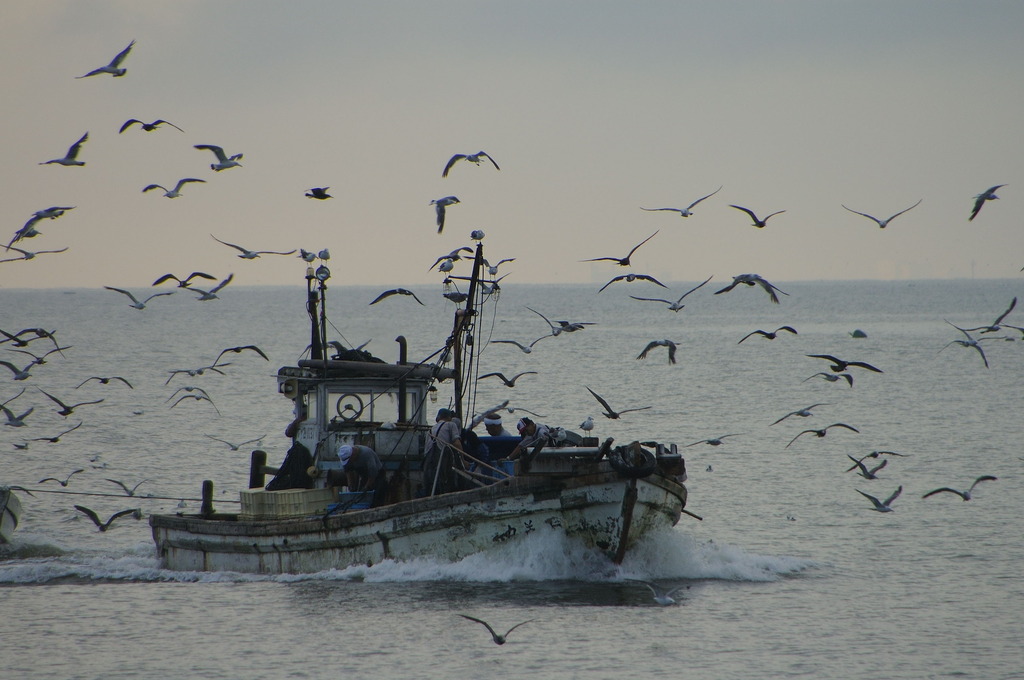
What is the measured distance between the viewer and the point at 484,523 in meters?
19.4

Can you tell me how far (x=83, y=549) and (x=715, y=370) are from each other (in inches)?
2249

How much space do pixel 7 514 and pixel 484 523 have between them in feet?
35.1

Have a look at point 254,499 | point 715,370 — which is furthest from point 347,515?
point 715,370

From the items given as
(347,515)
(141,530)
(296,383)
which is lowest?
(141,530)

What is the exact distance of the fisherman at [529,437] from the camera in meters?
19.4

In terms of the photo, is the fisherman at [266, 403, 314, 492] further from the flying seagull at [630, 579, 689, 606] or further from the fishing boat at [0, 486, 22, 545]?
the fishing boat at [0, 486, 22, 545]

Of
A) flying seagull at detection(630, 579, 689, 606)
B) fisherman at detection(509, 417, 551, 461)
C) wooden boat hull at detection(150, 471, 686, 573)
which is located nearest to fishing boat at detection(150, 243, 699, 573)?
wooden boat hull at detection(150, 471, 686, 573)

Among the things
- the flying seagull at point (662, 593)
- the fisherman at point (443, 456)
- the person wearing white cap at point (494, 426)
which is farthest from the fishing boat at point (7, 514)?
the flying seagull at point (662, 593)

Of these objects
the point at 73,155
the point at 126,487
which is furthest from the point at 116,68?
the point at 126,487

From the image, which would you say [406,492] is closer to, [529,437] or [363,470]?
[363,470]

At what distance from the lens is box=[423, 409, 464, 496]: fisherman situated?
19531 millimetres

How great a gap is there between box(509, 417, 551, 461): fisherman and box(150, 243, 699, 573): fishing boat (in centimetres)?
15

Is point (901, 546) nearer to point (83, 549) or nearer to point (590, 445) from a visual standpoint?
point (590, 445)

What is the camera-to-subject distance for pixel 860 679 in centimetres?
1559
